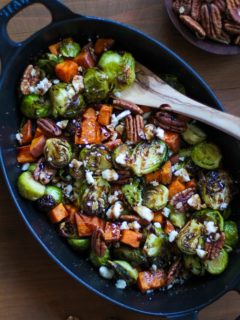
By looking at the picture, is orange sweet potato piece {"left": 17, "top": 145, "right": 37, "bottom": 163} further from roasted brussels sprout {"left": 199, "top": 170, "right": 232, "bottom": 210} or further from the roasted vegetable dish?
roasted brussels sprout {"left": 199, "top": 170, "right": 232, "bottom": 210}

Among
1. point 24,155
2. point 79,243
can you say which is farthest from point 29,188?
point 79,243

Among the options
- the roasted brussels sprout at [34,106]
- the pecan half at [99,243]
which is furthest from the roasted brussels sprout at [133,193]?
the roasted brussels sprout at [34,106]

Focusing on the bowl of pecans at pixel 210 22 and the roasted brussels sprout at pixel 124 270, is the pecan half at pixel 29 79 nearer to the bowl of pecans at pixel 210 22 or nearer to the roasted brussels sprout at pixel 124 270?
the bowl of pecans at pixel 210 22

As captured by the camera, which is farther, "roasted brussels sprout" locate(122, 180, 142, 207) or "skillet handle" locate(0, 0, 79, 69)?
"roasted brussels sprout" locate(122, 180, 142, 207)

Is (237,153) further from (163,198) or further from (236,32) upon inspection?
(236,32)

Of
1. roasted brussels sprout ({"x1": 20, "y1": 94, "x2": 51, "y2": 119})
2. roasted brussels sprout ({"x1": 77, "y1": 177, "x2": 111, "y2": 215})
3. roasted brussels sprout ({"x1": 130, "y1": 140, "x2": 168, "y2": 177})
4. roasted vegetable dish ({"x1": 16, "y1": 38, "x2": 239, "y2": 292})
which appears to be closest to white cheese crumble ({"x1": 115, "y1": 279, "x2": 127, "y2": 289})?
roasted vegetable dish ({"x1": 16, "y1": 38, "x2": 239, "y2": 292})

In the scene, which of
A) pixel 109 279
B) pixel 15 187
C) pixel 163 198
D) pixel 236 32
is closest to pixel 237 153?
pixel 163 198

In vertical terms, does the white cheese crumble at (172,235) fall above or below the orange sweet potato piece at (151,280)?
above
